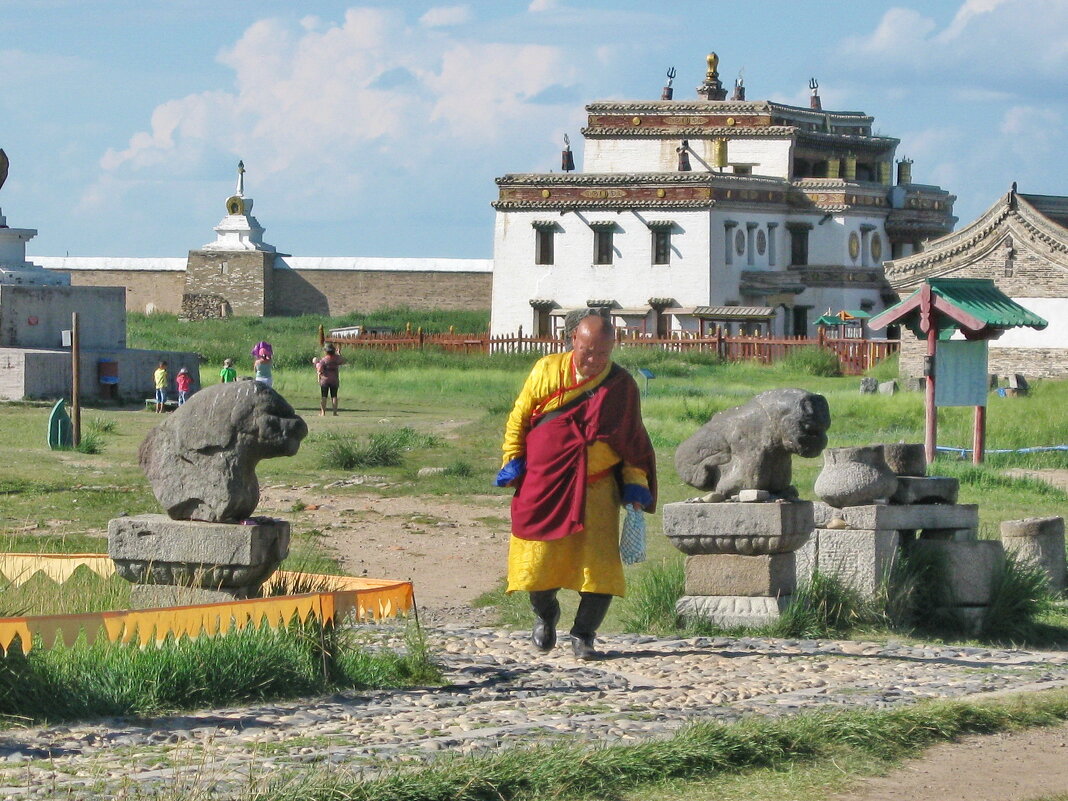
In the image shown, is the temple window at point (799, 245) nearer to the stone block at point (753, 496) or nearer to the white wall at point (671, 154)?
the white wall at point (671, 154)

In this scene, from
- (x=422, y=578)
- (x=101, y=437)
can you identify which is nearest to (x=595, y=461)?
(x=422, y=578)

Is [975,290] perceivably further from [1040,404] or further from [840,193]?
[840,193]

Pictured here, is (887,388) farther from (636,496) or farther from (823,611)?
(636,496)

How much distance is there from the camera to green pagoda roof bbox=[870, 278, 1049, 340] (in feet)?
62.3

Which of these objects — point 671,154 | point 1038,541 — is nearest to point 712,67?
point 671,154

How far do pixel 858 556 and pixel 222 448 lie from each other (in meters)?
3.95

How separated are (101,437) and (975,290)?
436 inches

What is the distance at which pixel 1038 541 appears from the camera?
12.9 m

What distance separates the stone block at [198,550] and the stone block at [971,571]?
4.27 m

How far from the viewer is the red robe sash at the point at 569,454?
28.5 feet

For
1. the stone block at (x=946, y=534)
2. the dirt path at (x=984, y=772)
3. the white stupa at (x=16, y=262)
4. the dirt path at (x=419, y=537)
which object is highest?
the white stupa at (x=16, y=262)

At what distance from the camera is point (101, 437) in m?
22.5

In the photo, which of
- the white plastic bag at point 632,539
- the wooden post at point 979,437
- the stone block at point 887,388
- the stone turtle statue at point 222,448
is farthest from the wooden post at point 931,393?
the stone block at point 887,388

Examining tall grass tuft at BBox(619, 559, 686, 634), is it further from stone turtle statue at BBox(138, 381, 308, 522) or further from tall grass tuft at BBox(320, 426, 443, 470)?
tall grass tuft at BBox(320, 426, 443, 470)
